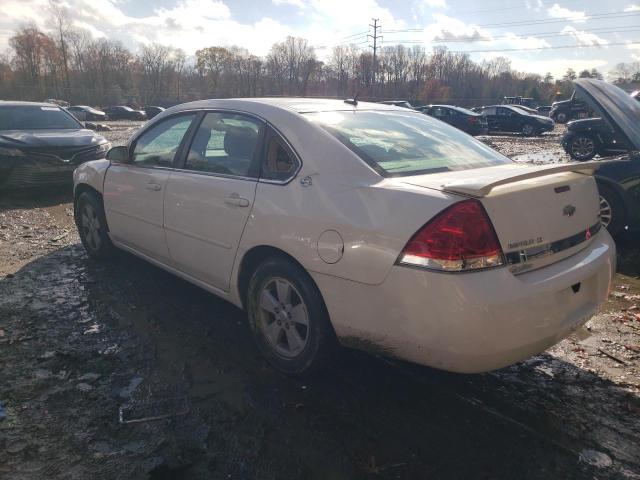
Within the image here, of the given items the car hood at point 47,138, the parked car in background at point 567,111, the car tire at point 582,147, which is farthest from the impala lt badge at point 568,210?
the parked car in background at point 567,111

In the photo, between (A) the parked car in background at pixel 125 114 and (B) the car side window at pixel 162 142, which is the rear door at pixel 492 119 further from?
(A) the parked car in background at pixel 125 114

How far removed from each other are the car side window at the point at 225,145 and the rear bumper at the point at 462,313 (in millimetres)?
1112

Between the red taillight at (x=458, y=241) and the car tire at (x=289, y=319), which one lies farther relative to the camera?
the car tire at (x=289, y=319)

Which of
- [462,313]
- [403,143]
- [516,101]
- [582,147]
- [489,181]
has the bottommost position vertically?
[462,313]

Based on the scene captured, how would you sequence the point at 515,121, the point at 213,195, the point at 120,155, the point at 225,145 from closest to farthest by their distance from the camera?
the point at 213,195 → the point at 225,145 → the point at 120,155 → the point at 515,121

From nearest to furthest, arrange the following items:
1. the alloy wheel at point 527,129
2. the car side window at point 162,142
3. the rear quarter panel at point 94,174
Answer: the car side window at point 162,142 < the rear quarter panel at point 94,174 < the alloy wheel at point 527,129

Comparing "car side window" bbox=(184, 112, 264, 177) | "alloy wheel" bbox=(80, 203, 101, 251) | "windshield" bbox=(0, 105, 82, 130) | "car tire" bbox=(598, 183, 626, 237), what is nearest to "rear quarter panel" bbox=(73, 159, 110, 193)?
"alloy wheel" bbox=(80, 203, 101, 251)

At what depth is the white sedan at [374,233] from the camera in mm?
2299

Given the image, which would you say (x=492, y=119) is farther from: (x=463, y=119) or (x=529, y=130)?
(x=463, y=119)

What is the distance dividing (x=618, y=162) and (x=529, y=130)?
22.4m

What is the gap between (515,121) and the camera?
88.1 feet

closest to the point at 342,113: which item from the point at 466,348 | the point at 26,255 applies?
the point at 466,348

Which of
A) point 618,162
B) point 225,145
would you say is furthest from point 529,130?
point 225,145

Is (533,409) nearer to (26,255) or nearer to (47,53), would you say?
(26,255)
